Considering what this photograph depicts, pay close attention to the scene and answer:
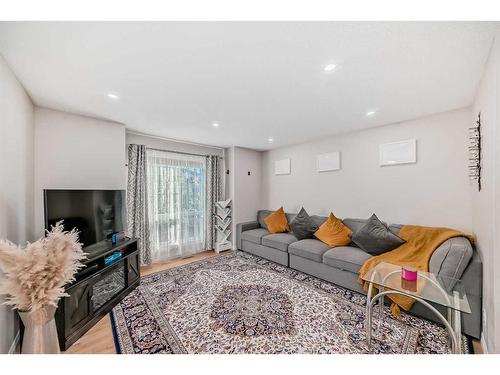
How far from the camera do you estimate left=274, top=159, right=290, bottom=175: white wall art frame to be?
4.50 metres

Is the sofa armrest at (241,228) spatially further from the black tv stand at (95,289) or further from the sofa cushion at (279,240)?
the black tv stand at (95,289)

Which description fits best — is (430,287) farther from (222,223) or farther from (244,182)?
(244,182)

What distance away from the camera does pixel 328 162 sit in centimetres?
378

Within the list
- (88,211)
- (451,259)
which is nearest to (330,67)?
(451,259)

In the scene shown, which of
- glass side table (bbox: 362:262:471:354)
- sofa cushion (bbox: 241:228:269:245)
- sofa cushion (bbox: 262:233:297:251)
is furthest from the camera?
sofa cushion (bbox: 241:228:269:245)

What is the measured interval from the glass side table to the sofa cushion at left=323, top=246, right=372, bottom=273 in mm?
580

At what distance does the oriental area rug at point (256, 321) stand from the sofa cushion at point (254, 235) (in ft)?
3.41

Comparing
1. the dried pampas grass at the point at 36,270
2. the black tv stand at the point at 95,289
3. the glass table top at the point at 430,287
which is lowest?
the black tv stand at the point at 95,289

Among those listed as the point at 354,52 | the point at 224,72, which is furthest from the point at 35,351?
the point at 354,52

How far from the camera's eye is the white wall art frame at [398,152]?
281cm

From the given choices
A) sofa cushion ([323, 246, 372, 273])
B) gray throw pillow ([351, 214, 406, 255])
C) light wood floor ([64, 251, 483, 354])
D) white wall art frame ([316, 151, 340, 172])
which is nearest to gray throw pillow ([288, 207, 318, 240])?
sofa cushion ([323, 246, 372, 273])

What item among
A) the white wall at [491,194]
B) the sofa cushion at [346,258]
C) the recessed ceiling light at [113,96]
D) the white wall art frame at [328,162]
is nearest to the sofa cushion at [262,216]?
the white wall art frame at [328,162]

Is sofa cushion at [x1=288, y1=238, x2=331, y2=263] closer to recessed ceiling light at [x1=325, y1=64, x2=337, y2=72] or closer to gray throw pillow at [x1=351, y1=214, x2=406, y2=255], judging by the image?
gray throw pillow at [x1=351, y1=214, x2=406, y2=255]

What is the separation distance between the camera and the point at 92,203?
2.32m
